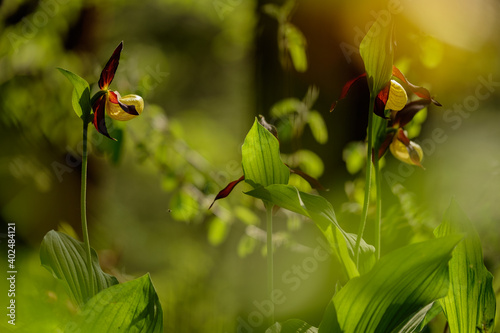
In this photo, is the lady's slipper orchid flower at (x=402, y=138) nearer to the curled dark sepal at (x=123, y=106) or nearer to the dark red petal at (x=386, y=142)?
the dark red petal at (x=386, y=142)

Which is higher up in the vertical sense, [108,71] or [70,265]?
[108,71]

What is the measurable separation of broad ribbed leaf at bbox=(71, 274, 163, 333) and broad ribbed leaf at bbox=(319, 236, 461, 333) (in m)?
0.21

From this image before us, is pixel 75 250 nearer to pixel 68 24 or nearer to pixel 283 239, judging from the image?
pixel 283 239

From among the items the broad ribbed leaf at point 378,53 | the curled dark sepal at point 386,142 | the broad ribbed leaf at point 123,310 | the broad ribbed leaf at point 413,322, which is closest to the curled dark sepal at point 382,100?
the broad ribbed leaf at point 378,53

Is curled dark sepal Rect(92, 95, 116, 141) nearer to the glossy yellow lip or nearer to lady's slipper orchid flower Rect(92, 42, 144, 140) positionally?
lady's slipper orchid flower Rect(92, 42, 144, 140)

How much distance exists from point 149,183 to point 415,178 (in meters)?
2.91

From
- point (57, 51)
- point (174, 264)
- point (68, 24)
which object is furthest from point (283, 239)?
point (174, 264)

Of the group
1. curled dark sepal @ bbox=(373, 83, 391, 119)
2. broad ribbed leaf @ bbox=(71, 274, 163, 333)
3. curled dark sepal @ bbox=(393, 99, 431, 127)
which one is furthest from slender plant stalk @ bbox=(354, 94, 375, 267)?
broad ribbed leaf @ bbox=(71, 274, 163, 333)

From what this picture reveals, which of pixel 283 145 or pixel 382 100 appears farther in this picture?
pixel 283 145

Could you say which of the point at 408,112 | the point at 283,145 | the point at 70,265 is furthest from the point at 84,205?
the point at 283,145

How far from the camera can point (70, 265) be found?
587 millimetres

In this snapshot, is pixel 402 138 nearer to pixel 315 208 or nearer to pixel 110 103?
pixel 315 208

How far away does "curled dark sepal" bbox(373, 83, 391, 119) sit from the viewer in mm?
548

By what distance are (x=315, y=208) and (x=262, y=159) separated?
0.35 feet
